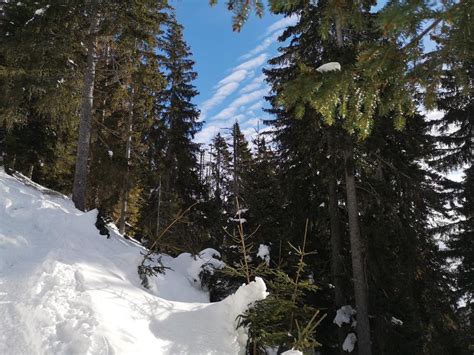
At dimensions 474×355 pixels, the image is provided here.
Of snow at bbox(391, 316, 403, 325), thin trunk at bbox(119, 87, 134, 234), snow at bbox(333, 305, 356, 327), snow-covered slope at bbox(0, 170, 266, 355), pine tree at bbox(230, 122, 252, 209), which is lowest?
snow-covered slope at bbox(0, 170, 266, 355)

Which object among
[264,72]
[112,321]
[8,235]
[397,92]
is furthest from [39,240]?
[264,72]

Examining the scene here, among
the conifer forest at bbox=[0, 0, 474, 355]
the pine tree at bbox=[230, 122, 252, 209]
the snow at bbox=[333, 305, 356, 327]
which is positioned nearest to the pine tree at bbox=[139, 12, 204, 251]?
the conifer forest at bbox=[0, 0, 474, 355]

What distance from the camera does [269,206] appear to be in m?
15.1

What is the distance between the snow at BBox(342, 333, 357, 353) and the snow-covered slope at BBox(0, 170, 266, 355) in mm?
5946

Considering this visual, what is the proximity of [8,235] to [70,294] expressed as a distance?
2.43 metres

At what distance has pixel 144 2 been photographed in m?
12.3

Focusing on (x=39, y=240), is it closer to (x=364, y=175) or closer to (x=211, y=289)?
(x=211, y=289)

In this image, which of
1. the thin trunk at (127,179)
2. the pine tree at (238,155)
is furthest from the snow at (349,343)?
the pine tree at (238,155)

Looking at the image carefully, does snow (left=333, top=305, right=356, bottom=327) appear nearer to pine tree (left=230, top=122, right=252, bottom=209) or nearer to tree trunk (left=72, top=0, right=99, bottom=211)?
tree trunk (left=72, top=0, right=99, bottom=211)

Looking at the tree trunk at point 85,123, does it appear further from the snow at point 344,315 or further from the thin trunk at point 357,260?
the snow at point 344,315

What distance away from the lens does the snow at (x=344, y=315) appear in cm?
1123

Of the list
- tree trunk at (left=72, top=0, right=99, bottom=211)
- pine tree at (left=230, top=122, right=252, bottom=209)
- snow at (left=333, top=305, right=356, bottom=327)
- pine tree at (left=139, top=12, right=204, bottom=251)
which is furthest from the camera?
pine tree at (left=230, top=122, right=252, bottom=209)

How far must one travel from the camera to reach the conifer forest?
3488 mm

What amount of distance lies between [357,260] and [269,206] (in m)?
4.83
